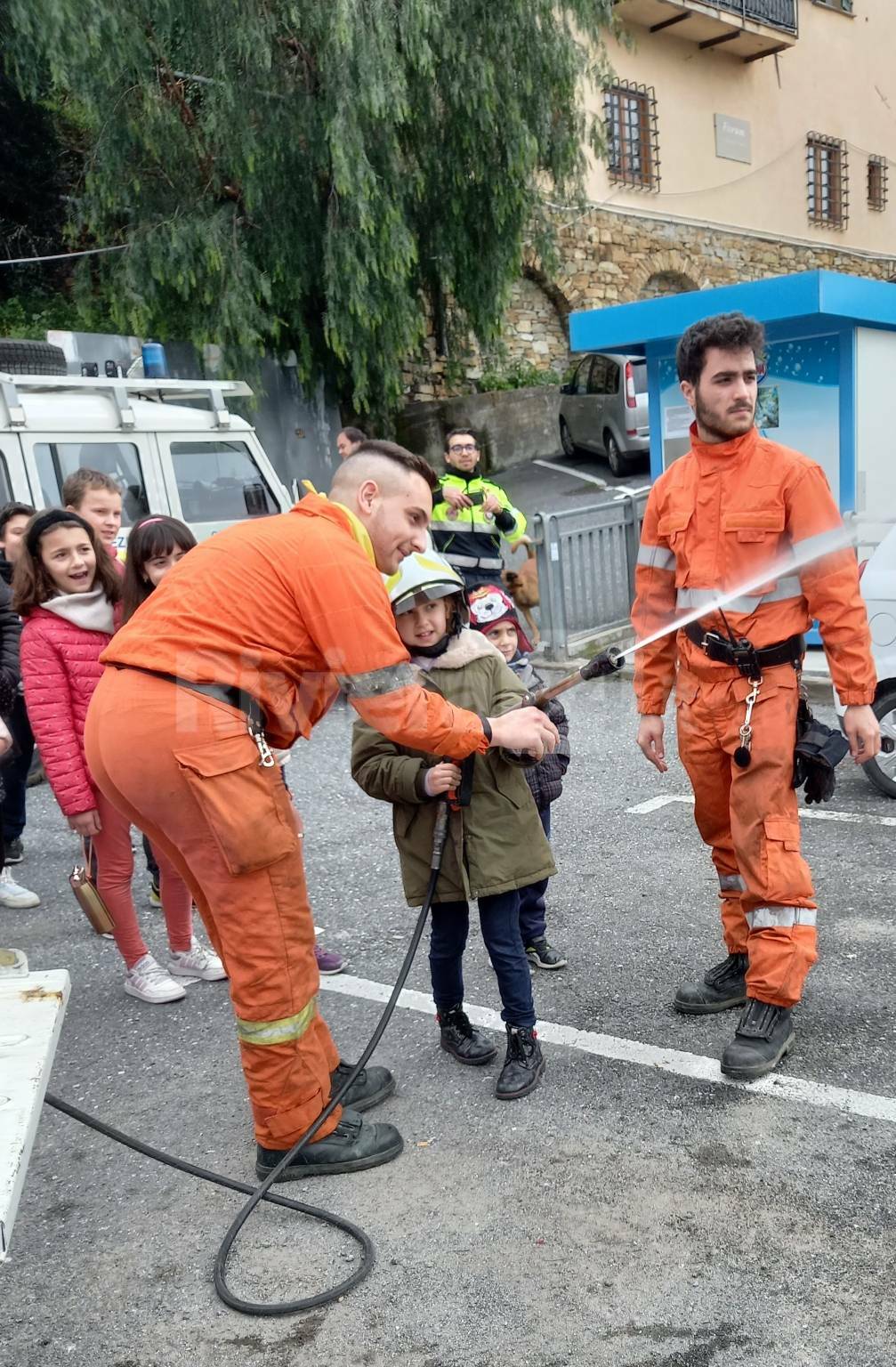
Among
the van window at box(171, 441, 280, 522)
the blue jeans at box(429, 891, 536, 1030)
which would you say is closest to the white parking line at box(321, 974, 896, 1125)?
the blue jeans at box(429, 891, 536, 1030)

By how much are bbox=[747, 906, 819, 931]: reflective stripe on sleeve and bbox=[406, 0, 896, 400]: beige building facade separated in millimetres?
15950

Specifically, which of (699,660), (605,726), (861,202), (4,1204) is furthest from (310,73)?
(861,202)

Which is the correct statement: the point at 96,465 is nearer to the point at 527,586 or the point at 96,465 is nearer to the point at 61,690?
the point at 527,586

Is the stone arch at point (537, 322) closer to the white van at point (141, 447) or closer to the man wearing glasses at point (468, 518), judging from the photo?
the white van at point (141, 447)

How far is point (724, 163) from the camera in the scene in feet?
80.7

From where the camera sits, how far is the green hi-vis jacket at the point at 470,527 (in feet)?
25.4

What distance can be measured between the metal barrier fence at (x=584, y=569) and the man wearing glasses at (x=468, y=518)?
1.90m

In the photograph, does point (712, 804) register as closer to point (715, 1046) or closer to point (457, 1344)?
point (715, 1046)

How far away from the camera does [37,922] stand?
5340 mm

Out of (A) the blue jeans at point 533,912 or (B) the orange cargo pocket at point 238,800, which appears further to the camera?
(A) the blue jeans at point 533,912

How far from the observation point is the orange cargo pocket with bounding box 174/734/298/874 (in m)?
2.71

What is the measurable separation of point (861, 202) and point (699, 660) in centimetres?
2901

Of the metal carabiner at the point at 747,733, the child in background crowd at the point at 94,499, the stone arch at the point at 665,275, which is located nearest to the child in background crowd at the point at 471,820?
the metal carabiner at the point at 747,733

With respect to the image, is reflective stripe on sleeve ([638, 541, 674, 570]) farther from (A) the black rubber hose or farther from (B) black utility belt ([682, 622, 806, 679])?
(A) the black rubber hose
